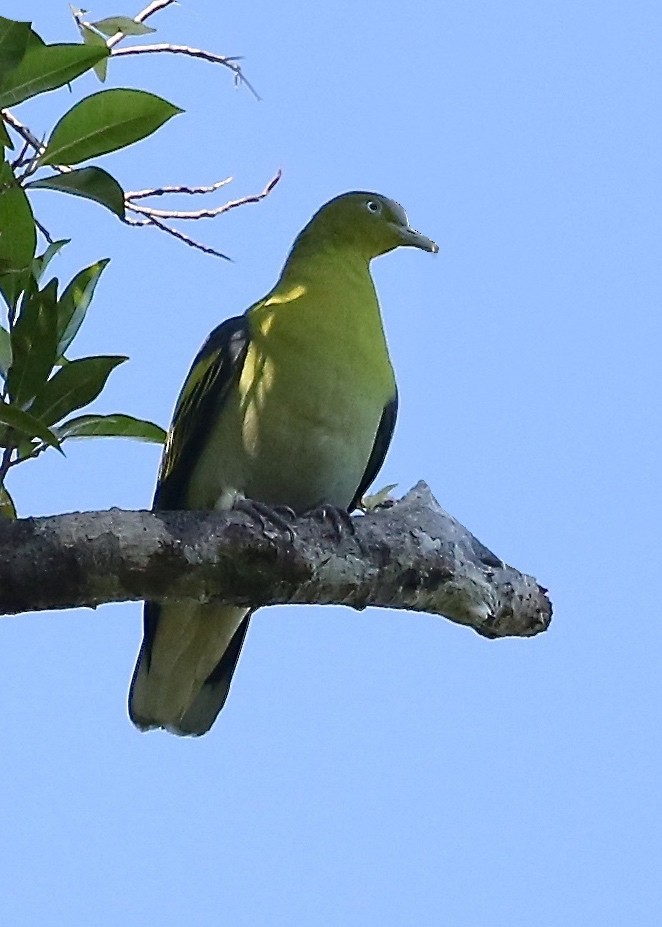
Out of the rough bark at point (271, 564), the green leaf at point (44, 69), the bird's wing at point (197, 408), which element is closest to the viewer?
the rough bark at point (271, 564)

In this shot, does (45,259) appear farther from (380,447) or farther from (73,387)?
(380,447)

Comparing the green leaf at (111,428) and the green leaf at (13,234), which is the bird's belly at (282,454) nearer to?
the green leaf at (111,428)

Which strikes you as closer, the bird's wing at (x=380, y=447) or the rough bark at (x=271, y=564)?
the rough bark at (x=271, y=564)

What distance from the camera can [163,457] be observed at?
403 centimetres

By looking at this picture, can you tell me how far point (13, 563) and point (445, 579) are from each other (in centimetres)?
110

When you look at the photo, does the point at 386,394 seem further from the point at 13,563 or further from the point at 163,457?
the point at 13,563

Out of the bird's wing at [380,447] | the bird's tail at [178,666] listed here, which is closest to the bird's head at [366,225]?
the bird's wing at [380,447]

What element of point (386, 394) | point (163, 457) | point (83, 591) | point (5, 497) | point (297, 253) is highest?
point (297, 253)

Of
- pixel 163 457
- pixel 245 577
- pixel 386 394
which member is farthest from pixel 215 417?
pixel 245 577

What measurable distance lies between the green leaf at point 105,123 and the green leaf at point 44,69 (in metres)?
0.16

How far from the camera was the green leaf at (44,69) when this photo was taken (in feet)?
8.59

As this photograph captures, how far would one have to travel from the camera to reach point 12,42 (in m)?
2.52

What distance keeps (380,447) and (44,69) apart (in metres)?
2.04

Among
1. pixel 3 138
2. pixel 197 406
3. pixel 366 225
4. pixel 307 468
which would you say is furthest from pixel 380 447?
pixel 3 138
